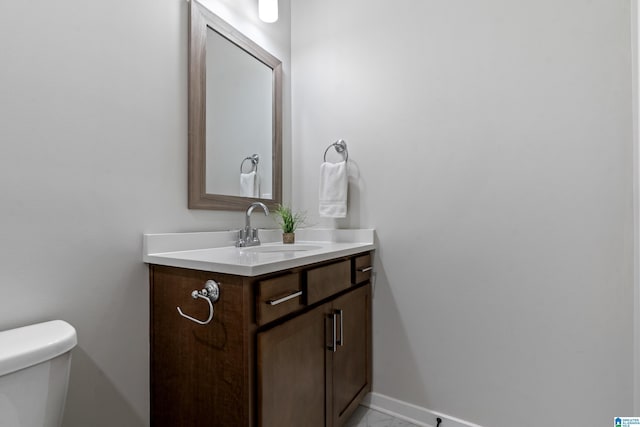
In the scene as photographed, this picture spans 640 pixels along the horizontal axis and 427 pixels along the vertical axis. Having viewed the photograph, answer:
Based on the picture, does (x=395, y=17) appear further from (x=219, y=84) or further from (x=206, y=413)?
(x=206, y=413)

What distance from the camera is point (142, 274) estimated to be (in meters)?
1.14

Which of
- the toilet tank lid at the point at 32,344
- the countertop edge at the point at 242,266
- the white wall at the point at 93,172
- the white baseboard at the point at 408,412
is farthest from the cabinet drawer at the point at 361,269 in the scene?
the toilet tank lid at the point at 32,344

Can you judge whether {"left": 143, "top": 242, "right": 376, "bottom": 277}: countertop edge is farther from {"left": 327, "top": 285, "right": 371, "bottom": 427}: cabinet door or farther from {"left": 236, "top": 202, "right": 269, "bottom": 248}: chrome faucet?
{"left": 236, "top": 202, "right": 269, "bottom": 248}: chrome faucet

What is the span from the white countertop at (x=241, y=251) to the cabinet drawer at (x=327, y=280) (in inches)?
1.8

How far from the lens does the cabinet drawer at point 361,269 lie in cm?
143

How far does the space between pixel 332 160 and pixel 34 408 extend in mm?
1496

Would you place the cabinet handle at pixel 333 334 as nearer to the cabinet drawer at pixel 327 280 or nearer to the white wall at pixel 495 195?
the cabinet drawer at pixel 327 280

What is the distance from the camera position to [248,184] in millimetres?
1629

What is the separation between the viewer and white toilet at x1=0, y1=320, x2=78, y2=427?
659 millimetres

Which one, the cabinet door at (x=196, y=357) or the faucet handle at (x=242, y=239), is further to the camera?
the faucet handle at (x=242, y=239)

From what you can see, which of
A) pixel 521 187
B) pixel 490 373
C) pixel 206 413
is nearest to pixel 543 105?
pixel 521 187

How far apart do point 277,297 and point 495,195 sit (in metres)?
1.04

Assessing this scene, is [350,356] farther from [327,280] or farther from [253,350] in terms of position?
[253,350]

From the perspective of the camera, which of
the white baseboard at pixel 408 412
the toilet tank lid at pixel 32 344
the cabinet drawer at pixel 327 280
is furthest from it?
the white baseboard at pixel 408 412
